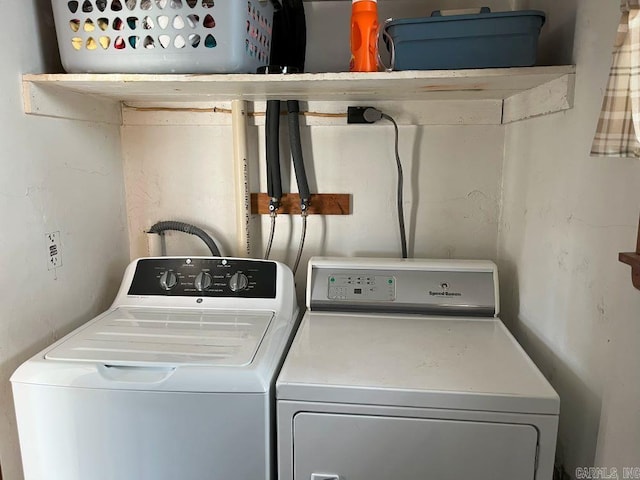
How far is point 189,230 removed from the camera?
1734 millimetres

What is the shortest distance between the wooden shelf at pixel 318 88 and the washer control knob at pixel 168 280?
0.55 meters

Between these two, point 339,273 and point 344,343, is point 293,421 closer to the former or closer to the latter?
point 344,343

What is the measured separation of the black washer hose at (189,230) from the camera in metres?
1.72

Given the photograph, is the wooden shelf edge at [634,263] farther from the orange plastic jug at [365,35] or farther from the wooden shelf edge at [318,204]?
the wooden shelf edge at [318,204]

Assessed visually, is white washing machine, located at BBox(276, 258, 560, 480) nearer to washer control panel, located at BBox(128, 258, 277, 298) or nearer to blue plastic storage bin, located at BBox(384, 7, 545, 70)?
washer control panel, located at BBox(128, 258, 277, 298)

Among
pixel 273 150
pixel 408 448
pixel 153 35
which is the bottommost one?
pixel 408 448

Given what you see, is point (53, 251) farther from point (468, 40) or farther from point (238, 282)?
point (468, 40)

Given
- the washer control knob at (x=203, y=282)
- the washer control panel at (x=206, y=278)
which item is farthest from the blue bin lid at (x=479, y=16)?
the washer control knob at (x=203, y=282)

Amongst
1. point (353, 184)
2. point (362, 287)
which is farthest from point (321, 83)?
point (362, 287)

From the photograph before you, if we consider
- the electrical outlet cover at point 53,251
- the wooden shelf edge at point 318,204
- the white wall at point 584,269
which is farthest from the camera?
the wooden shelf edge at point 318,204

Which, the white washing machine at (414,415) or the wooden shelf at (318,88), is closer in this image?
the white washing machine at (414,415)

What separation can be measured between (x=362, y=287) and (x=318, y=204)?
1.23 ft

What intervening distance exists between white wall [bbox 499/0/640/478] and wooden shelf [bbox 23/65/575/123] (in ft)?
0.26

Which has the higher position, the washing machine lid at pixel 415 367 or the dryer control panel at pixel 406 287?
the dryer control panel at pixel 406 287
